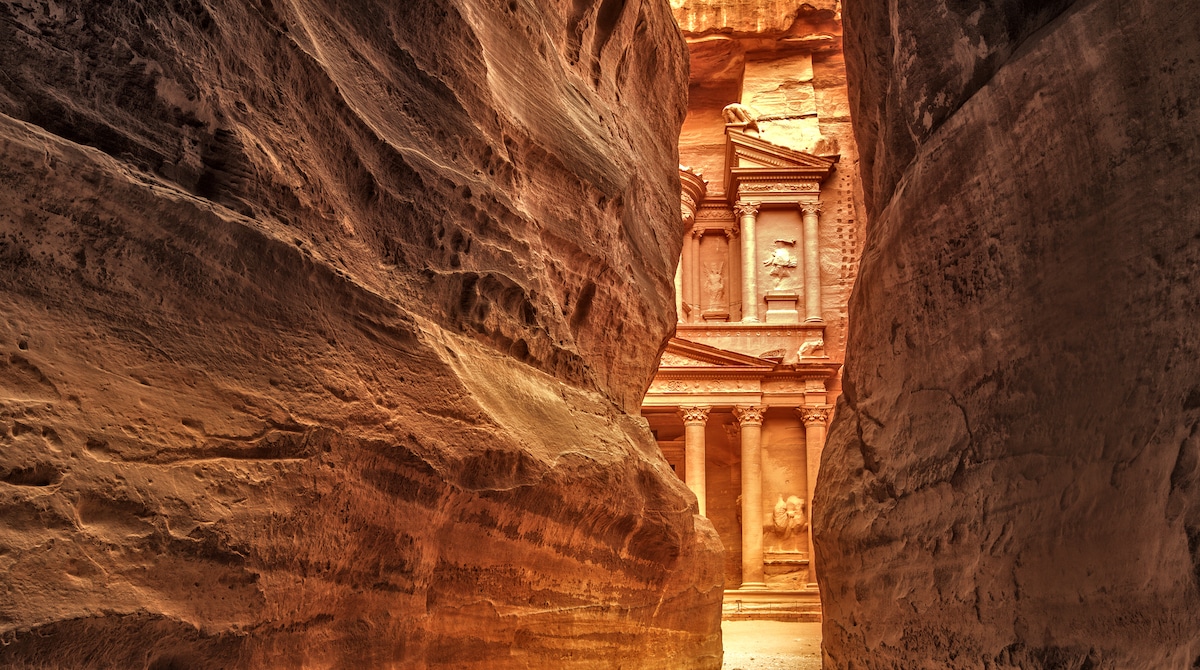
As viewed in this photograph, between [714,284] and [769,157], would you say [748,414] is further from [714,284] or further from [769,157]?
[769,157]

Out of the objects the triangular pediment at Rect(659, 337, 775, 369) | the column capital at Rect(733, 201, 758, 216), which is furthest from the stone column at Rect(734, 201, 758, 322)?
the triangular pediment at Rect(659, 337, 775, 369)

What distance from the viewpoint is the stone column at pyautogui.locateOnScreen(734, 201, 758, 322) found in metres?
29.8

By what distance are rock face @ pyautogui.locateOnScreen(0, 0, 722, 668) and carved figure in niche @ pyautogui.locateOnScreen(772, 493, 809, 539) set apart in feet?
65.0

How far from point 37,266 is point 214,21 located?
1358mm

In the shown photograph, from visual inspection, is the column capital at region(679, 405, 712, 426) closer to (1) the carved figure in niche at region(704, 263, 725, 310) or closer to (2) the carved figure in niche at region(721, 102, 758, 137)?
(1) the carved figure in niche at region(704, 263, 725, 310)

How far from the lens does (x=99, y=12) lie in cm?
348

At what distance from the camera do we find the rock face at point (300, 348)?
3.07 meters

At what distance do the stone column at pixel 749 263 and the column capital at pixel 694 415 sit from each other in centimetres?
453

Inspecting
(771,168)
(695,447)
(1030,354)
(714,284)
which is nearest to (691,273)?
(714,284)

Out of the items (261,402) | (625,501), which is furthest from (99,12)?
(625,501)

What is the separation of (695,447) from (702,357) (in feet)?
8.48

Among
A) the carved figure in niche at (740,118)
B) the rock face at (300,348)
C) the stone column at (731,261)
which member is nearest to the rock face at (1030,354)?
the rock face at (300,348)

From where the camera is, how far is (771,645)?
16109mm

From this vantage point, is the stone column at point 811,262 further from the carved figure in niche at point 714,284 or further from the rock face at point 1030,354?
the rock face at point 1030,354
